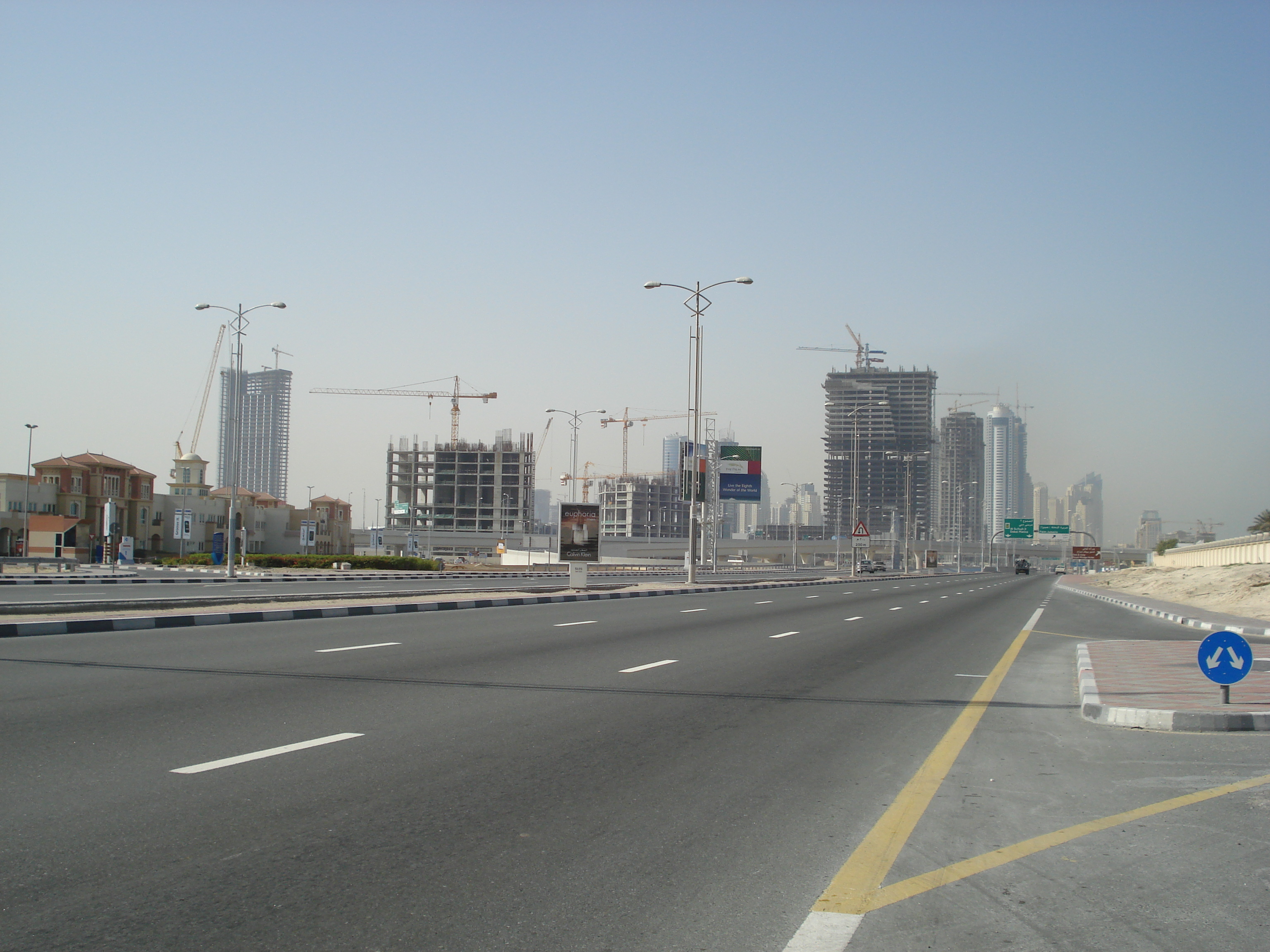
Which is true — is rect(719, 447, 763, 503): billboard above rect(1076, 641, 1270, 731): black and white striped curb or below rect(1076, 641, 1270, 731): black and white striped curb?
above

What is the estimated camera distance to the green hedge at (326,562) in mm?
58625

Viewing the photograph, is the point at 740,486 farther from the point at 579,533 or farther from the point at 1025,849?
the point at 1025,849

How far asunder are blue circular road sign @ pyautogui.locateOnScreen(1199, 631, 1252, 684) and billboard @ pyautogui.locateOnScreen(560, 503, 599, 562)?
26.2m


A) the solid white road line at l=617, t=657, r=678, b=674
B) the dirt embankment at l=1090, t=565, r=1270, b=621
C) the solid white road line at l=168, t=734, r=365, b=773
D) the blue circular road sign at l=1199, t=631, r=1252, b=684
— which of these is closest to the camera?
the solid white road line at l=168, t=734, r=365, b=773

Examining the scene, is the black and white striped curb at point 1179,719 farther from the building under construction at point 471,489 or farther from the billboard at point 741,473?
the building under construction at point 471,489

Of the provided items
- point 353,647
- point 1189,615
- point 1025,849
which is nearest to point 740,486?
point 1189,615

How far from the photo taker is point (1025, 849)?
5488 millimetres

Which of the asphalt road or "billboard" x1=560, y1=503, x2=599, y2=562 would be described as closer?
the asphalt road

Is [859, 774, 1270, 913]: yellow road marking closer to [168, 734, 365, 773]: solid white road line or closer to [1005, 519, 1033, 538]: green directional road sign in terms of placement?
[168, 734, 365, 773]: solid white road line

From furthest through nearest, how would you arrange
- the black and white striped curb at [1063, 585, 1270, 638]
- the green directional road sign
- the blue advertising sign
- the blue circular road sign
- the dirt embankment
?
the green directional road sign, the blue advertising sign, the dirt embankment, the black and white striped curb at [1063, 585, 1270, 638], the blue circular road sign

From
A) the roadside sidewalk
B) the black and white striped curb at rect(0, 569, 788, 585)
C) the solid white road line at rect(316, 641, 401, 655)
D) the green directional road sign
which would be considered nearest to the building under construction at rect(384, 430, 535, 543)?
the green directional road sign

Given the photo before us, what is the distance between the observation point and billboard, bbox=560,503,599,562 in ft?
116

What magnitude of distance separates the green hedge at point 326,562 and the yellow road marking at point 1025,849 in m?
55.4

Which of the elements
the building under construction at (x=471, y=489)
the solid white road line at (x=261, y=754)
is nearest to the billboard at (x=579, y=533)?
the solid white road line at (x=261, y=754)
